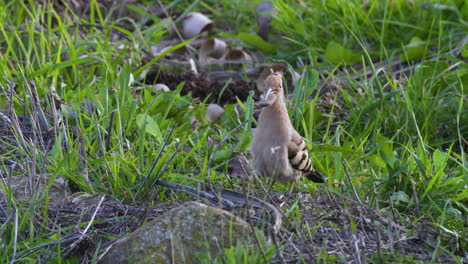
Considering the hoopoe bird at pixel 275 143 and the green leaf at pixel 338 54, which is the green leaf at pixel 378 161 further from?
the green leaf at pixel 338 54

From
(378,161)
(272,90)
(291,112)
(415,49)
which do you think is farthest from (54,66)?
(415,49)

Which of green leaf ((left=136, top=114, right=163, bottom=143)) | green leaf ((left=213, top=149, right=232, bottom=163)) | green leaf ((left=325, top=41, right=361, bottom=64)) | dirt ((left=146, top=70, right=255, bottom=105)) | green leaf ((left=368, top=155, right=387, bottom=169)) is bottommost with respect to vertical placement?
dirt ((left=146, top=70, right=255, bottom=105))

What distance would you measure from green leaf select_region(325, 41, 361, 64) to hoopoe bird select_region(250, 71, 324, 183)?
2.08m

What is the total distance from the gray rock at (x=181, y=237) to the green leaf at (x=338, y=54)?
286cm

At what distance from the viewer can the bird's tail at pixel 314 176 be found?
3.85m

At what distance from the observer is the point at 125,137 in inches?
171

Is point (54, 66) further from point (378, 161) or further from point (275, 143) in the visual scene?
Result: point (378, 161)

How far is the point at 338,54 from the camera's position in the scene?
5730 millimetres

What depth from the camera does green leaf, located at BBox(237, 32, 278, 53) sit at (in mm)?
6258

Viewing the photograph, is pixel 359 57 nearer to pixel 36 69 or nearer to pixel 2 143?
pixel 36 69

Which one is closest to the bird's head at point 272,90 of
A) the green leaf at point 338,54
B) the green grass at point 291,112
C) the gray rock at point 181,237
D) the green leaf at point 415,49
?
the green grass at point 291,112

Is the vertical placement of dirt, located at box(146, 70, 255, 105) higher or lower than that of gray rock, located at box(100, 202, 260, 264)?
lower

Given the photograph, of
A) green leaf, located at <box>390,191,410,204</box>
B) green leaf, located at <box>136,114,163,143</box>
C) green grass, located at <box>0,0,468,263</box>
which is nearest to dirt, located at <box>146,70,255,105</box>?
green grass, located at <box>0,0,468,263</box>

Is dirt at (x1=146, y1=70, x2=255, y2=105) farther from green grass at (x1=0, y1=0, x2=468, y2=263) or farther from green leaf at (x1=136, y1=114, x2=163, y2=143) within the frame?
green leaf at (x1=136, y1=114, x2=163, y2=143)
